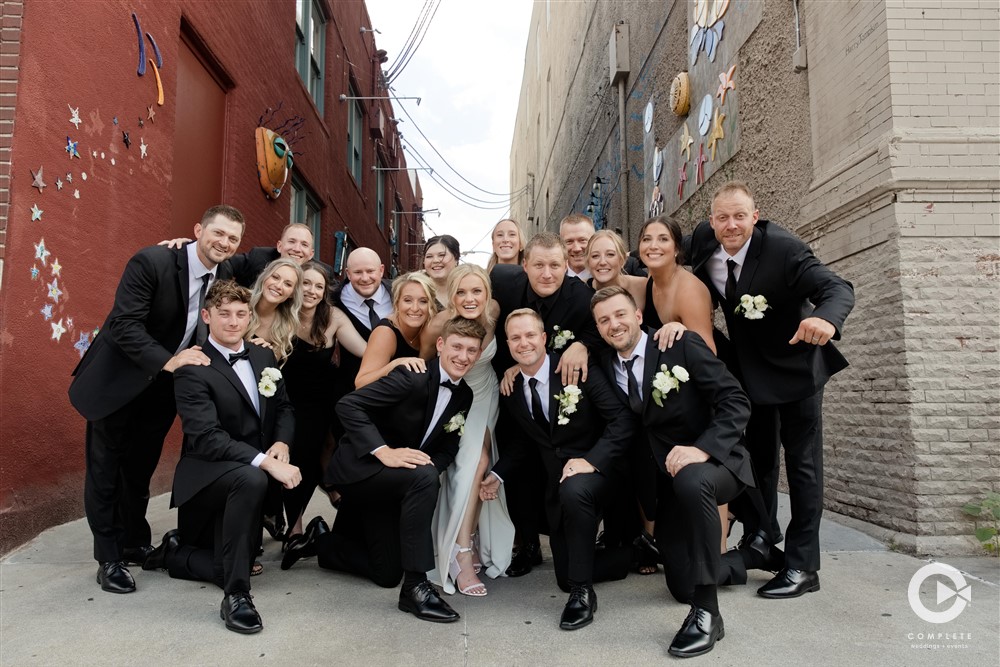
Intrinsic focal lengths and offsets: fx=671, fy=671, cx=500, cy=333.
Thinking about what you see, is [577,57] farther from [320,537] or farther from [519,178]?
[519,178]

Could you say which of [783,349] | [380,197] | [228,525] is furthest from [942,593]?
[380,197]

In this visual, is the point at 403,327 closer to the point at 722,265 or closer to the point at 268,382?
the point at 268,382

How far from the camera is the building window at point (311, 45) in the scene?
11.9 metres

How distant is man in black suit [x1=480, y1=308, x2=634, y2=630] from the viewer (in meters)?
3.34

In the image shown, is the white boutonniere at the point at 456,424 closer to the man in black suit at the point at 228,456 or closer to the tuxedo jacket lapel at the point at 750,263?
the man in black suit at the point at 228,456

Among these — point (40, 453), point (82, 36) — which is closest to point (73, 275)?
point (40, 453)

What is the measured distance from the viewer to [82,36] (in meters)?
4.96

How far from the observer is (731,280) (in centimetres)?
382

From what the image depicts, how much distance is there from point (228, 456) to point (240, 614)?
783 mm

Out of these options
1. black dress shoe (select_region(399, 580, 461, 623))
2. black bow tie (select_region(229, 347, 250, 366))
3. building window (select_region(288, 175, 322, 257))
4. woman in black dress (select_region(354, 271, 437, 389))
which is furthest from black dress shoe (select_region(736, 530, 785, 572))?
building window (select_region(288, 175, 322, 257))

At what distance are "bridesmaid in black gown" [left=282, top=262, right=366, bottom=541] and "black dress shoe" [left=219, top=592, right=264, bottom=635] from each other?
1212 millimetres

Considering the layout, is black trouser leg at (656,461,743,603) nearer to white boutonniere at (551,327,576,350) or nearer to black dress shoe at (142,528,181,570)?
white boutonniere at (551,327,576,350)

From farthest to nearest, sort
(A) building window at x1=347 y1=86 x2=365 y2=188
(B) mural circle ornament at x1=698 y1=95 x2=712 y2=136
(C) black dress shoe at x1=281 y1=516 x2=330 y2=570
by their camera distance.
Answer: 1. (A) building window at x1=347 y1=86 x2=365 y2=188
2. (B) mural circle ornament at x1=698 y1=95 x2=712 y2=136
3. (C) black dress shoe at x1=281 y1=516 x2=330 y2=570

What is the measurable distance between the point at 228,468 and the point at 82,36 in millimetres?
3681
